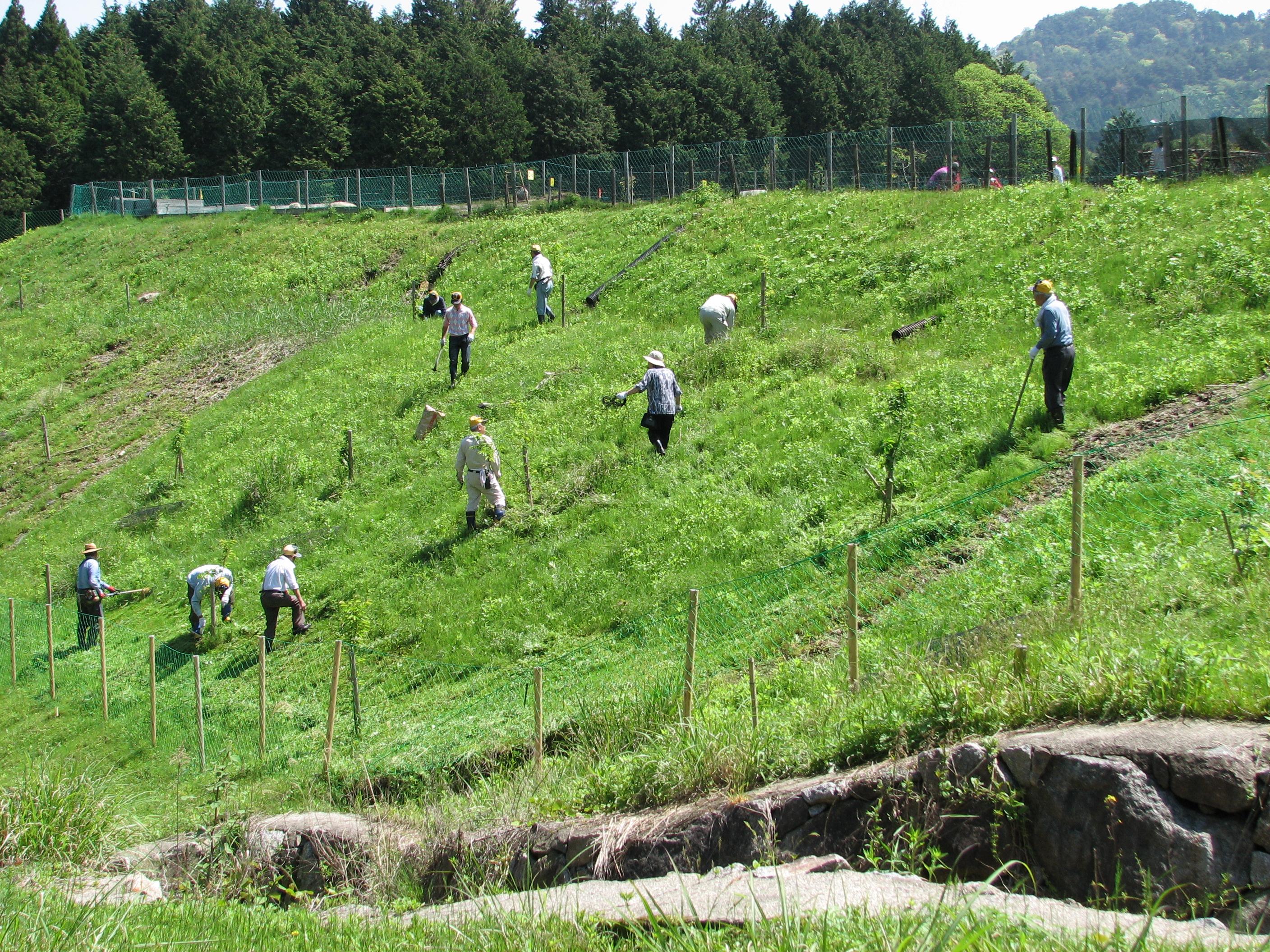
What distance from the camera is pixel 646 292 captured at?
24.2 m

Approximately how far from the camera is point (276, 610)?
14.3m

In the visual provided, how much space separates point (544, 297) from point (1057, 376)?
13.8 metres

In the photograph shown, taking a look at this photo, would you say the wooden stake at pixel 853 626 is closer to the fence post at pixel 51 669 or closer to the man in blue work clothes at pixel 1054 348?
the man in blue work clothes at pixel 1054 348

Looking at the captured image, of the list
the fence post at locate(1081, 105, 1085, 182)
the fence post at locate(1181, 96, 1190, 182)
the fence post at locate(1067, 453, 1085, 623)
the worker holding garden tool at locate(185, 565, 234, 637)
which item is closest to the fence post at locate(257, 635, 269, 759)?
the worker holding garden tool at locate(185, 565, 234, 637)

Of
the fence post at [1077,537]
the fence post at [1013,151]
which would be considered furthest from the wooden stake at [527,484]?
the fence post at [1013,151]

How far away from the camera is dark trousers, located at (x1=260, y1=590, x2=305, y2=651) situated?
14.2 m

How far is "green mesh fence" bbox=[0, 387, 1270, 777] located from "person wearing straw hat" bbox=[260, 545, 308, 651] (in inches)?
20.6

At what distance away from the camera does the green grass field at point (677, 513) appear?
22.5 ft

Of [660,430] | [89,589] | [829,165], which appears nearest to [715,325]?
[660,430]

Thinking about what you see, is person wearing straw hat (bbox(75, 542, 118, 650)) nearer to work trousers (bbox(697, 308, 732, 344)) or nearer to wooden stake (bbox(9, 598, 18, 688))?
wooden stake (bbox(9, 598, 18, 688))

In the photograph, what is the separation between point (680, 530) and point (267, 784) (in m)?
5.70

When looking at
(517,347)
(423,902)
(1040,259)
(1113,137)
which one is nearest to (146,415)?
(517,347)

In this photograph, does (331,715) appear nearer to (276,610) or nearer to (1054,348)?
(276,610)

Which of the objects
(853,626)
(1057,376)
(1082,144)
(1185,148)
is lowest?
(853,626)
